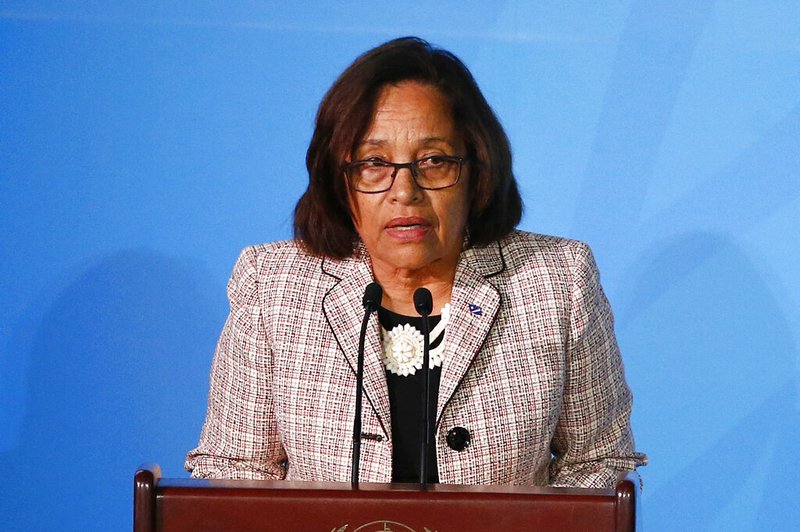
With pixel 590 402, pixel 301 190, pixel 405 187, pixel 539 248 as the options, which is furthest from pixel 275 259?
pixel 301 190

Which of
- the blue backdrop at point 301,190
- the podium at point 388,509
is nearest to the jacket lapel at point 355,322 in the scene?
the podium at point 388,509

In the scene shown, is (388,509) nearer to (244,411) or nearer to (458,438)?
(458,438)

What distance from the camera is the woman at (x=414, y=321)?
1810 millimetres

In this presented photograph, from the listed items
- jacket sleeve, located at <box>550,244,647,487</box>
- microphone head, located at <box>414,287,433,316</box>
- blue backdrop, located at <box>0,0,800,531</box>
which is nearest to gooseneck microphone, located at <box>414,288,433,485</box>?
microphone head, located at <box>414,287,433,316</box>

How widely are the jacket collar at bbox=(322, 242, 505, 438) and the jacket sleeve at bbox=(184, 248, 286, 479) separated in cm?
13

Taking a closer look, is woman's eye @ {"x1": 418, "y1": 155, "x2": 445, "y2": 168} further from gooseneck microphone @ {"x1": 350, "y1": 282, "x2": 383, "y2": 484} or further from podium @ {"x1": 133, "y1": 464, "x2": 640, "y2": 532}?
podium @ {"x1": 133, "y1": 464, "x2": 640, "y2": 532}

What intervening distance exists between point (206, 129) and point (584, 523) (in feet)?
5.19

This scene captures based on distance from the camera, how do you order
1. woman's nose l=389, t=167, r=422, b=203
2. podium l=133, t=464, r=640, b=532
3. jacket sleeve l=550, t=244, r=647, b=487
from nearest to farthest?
podium l=133, t=464, r=640, b=532, woman's nose l=389, t=167, r=422, b=203, jacket sleeve l=550, t=244, r=647, b=487

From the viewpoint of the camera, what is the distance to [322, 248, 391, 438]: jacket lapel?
5.94 feet

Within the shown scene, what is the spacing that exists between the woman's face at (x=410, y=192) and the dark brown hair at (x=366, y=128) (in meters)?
0.02

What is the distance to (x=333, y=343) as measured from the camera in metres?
1.86

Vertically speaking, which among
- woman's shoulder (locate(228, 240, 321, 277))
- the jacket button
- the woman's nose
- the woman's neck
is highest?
the woman's nose

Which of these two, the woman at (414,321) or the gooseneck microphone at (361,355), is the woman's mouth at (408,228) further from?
the gooseneck microphone at (361,355)

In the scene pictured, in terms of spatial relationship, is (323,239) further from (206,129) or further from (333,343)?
(206,129)
